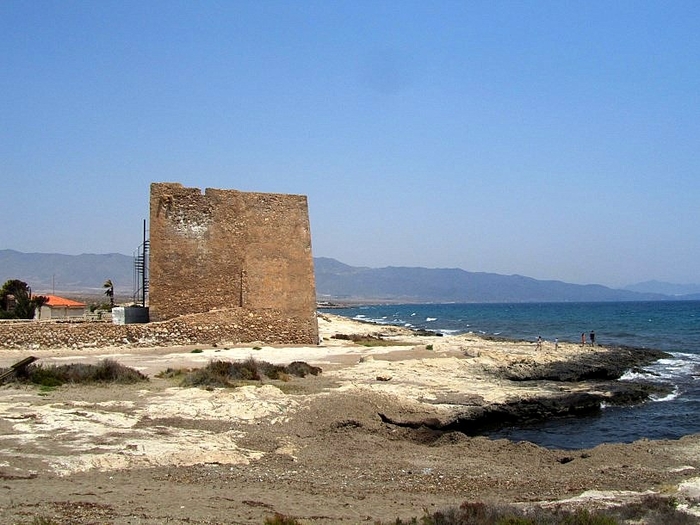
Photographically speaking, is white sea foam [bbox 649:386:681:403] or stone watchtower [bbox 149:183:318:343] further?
stone watchtower [bbox 149:183:318:343]

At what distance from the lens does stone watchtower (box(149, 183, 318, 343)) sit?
79.7 ft

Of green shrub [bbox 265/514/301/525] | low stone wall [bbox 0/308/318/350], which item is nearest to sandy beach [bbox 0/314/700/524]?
green shrub [bbox 265/514/301/525]

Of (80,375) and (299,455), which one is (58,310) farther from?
(299,455)

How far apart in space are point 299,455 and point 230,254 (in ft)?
49.6

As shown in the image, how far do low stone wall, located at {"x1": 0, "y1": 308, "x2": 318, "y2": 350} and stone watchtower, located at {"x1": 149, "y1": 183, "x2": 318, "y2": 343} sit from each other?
0.24 metres

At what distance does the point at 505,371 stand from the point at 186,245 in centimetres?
1228

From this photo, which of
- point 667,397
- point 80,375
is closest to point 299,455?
point 80,375

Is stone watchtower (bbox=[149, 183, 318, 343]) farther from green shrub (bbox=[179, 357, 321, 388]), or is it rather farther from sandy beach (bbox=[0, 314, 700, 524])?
green shrub (bbox=[179, 357, 321, 388])

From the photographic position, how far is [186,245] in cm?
2448

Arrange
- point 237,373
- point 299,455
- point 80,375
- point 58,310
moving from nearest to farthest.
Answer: point 299,455
point 80,375
point 237,373
point 58,310

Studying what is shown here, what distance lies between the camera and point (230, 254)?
989 inches

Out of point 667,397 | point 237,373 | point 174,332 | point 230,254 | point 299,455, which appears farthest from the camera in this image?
point 230,254

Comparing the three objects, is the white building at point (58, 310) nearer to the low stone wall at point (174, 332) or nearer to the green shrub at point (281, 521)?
the low stone wall at point (174, 332)

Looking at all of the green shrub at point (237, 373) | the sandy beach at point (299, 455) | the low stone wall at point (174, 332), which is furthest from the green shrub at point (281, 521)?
the low stone wall at point (174, 332)
